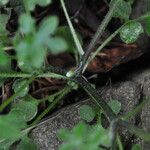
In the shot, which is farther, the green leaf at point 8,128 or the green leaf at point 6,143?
the green leaf at point 6,143

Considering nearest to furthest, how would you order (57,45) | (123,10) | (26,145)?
(57,45), (26,145), (123,10)

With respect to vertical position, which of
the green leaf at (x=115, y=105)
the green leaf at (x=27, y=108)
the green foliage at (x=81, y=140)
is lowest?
the green leaf at (x=115, y=105)

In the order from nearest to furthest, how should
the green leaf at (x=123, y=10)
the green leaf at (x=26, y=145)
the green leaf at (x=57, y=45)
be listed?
the green leaf at (x=57, y=45), the green leaf at (x=26, y=145), the green leaf at (x=123, y=10)

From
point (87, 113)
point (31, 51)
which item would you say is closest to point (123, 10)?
point (87, 113)

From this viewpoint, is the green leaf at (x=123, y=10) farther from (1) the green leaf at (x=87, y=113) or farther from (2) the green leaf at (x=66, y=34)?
(1) the green leaf at (x=87, y=113)

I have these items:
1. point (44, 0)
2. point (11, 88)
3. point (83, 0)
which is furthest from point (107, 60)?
point (44, 0)

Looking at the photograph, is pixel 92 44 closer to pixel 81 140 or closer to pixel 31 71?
pixel 31 71

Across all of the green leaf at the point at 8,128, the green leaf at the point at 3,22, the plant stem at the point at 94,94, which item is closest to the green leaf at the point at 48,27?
the green leaf at the point at 8,128

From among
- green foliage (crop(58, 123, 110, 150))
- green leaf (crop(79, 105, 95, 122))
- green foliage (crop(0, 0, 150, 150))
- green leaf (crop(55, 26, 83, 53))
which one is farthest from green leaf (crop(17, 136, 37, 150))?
green foliage (crop(58, 123, 110, 150))
